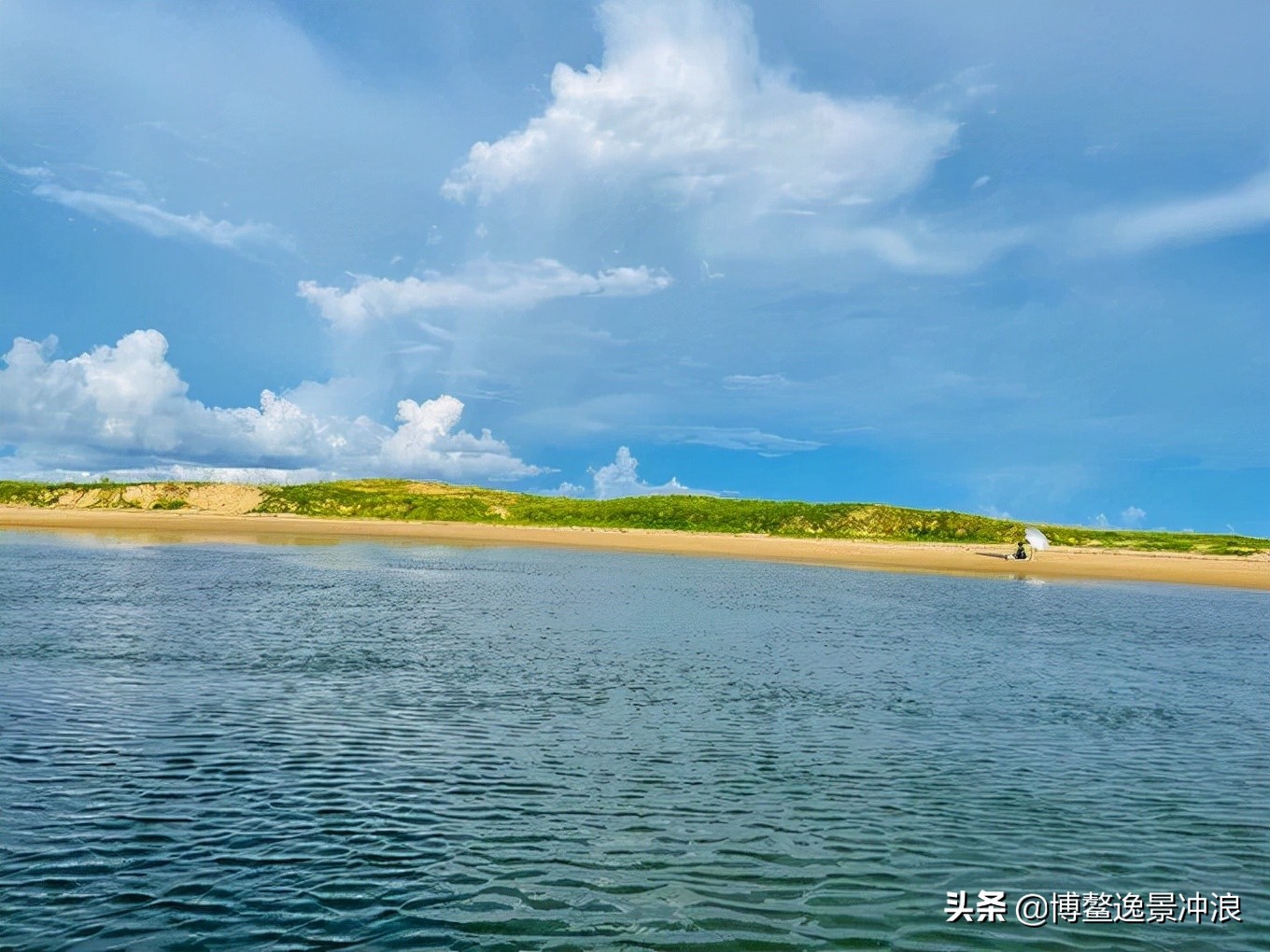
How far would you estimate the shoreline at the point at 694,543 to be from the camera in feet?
239

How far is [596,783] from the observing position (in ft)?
48.9

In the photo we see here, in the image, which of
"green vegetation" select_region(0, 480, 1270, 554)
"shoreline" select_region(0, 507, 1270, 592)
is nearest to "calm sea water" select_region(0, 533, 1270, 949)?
"shoreline" select_region(0, 507, 1270, 592)

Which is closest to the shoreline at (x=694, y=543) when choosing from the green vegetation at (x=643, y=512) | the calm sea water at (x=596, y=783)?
the green vegetation at (x=643, y=512)

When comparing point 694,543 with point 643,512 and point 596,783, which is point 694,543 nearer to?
point 643,512

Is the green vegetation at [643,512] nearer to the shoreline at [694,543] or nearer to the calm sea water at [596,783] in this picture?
the shoreline at [694,543]

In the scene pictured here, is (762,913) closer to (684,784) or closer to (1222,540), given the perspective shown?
(684,784)

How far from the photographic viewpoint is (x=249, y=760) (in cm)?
1555

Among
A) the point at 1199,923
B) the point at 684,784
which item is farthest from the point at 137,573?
the point at 1199,923

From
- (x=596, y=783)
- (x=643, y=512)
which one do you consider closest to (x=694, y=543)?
(x=643, y=512)

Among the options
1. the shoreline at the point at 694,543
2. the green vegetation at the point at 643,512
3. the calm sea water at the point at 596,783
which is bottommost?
the calm sea water at the point at 596,783

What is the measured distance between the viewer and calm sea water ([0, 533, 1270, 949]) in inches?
406

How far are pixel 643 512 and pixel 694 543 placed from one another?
2230 cm

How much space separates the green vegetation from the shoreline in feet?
16.0

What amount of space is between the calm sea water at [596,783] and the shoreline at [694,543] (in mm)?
42574
